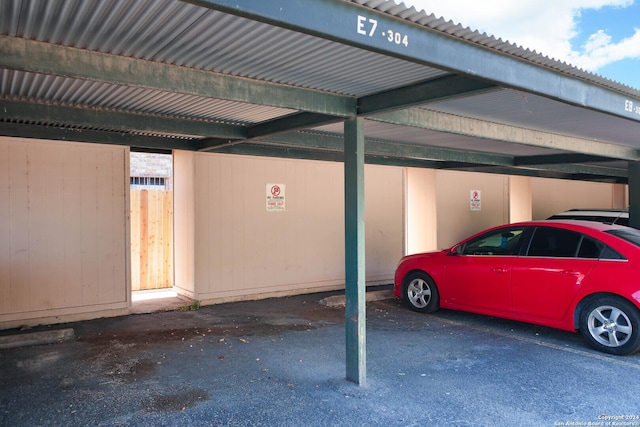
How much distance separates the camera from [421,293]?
8.09 metres

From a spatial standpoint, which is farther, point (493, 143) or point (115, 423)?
point (493, 143)

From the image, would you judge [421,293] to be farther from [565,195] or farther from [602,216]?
[565,195]

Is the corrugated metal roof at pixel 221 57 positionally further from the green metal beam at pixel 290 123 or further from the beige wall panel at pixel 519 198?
the beige wall panel at pixel 519 198

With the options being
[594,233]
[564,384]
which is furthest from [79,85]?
[594,233]

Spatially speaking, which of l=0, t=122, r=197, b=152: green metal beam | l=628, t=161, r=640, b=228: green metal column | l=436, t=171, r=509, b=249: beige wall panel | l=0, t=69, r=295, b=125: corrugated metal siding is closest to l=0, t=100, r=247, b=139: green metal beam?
l=0, t=69, r=295, b=125: corrugated metal siding

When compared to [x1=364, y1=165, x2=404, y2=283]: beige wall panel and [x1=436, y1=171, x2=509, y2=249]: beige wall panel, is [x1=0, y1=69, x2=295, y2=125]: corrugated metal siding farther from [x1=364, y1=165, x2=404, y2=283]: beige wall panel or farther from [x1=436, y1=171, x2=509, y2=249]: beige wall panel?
[x1=436, y1=171, x2=509, y2=249]: beige wall panel

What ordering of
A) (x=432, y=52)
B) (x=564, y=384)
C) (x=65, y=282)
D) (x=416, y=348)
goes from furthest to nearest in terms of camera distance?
(x=65, y=282) → (x=416, y=348) → (x=564, y=384) → (x=432, y=52)

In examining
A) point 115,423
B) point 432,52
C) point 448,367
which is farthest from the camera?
point 448,367

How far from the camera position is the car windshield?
6.09 m

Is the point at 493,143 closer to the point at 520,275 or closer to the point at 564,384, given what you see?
the point at 520,275

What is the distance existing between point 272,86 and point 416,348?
3.73 m

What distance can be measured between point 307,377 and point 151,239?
19.1ft

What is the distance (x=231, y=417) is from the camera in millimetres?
4102

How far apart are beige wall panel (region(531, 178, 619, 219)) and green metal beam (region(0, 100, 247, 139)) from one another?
11.4m
